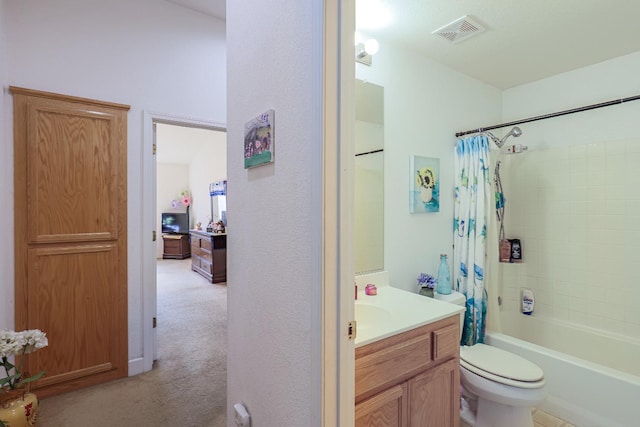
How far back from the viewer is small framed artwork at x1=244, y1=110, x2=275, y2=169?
1.03 meters

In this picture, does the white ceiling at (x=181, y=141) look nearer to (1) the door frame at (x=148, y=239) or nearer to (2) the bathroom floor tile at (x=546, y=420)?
(1) the door frame at (x=148, y=239)

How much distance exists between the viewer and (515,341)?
2.12 m

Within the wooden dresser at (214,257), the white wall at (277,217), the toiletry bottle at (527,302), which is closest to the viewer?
the white wall at (277,217)

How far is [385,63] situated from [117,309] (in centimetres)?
253

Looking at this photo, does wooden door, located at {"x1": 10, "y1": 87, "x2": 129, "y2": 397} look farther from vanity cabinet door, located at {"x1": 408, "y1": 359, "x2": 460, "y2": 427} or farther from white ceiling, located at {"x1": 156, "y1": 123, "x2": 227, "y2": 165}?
white ceiling, located at {"x1": 156, "y1": 123, "x2": 227, "y2": 165}

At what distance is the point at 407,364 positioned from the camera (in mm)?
1277

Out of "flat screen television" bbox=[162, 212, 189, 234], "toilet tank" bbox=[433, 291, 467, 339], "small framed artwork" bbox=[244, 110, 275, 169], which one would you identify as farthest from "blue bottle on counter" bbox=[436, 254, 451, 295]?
"flat screen television" bbox=[162, 212, 189, 234]

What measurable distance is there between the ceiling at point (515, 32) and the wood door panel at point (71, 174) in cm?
121

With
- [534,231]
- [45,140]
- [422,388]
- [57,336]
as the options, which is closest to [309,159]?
[422,388]

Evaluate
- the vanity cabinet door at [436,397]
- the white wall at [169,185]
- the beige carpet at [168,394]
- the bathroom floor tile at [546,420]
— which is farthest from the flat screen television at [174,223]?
the bathroom floor tile at [546,420]

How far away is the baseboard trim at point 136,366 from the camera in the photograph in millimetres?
2238

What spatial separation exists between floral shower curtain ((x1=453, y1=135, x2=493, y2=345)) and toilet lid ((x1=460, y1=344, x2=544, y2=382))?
0.55ft

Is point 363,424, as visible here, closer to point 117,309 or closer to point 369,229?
point 369,229

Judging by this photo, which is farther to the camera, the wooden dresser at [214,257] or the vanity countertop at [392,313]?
the wooden dresser at [214,257]
